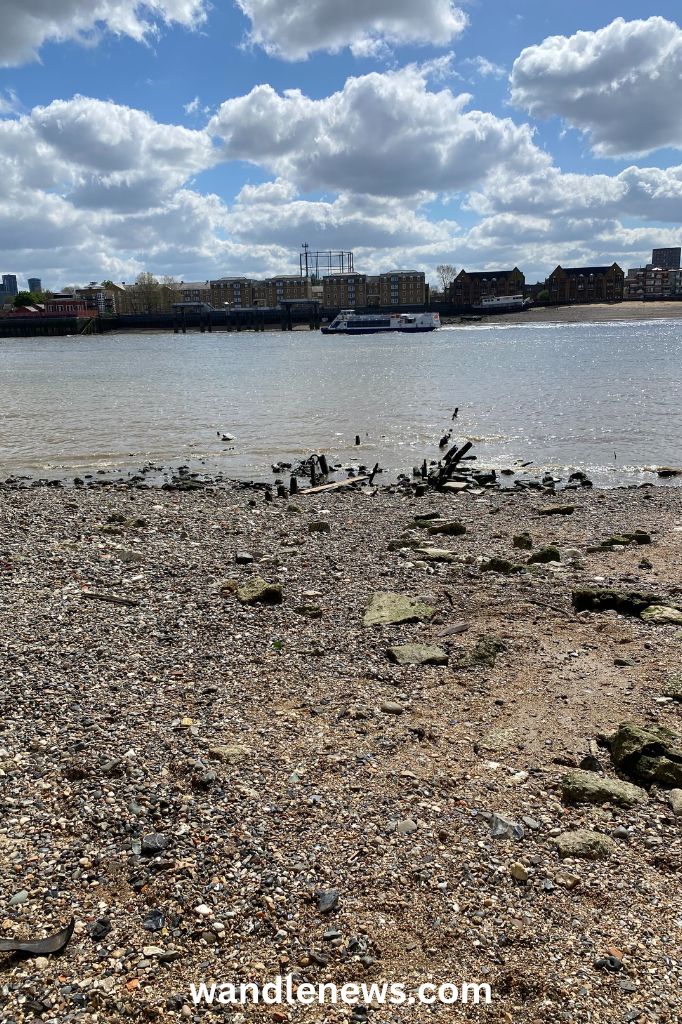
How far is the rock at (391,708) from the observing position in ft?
24.4

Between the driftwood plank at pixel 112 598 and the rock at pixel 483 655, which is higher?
the driftwood plank at pixel 112 598

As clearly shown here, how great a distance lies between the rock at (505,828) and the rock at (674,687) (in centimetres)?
Result: 277

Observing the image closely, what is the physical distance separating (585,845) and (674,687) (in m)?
2.84

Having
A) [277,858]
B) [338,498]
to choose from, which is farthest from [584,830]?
[338,498]

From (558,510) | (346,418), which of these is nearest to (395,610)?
(558,510)

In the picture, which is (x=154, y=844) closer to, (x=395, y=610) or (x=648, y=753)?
(x=648, y=753)

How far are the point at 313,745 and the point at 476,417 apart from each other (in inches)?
1224

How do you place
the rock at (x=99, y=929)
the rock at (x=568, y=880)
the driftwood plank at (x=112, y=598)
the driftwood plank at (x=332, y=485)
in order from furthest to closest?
1. the driftwood plank at (x=332, y=485)
2. the driftwood plank at (x=112, y=598)
3. the rock at (x=568, y=880)
4. the rock at (x=99, y=929)

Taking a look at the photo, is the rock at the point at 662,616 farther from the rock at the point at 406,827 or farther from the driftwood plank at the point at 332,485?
the driftwood plank at the point at 332,485

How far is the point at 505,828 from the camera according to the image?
5.59 meters

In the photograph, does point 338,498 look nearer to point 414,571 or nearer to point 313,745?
point 414,571

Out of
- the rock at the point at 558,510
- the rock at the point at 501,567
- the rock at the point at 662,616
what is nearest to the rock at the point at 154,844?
the rock at the point at 662,616

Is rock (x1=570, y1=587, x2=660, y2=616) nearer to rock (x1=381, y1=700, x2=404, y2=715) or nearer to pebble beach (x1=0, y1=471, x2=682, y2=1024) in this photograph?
pebble beach (x1=0, y1=471, x2=682, y2=1024)

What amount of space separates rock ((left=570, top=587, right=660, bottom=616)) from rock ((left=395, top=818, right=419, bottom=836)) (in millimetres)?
5331
